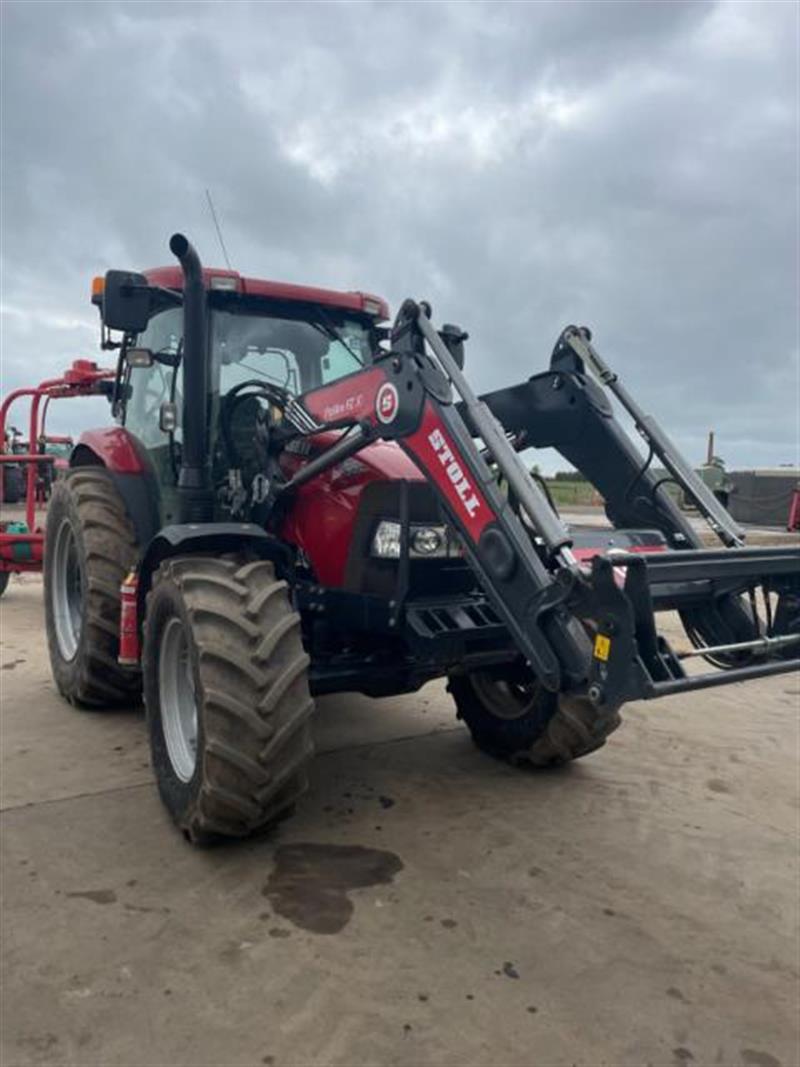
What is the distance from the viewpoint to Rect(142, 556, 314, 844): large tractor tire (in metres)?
3.00

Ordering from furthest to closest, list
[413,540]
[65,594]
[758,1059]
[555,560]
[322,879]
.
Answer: [65,594]
[413,540]
[322,879]
[555,560]
[758,1059]

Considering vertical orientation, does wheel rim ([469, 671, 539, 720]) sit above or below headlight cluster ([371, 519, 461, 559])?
below

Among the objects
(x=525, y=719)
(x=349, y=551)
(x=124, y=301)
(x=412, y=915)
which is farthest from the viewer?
(x=525, y=719)

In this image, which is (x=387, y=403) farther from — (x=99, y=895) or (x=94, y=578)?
(x=94, y=578)

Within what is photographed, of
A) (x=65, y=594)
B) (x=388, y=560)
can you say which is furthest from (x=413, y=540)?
(x=65, y=594)

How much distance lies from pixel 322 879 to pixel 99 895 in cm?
79

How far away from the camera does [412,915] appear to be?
2.92m

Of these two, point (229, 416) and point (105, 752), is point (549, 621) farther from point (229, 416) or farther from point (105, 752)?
point (105, 752)

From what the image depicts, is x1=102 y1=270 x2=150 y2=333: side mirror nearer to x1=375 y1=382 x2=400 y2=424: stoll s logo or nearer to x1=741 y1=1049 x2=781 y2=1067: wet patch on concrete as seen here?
x1=375 y1=382 x2=400 y2=424: stoll s logo

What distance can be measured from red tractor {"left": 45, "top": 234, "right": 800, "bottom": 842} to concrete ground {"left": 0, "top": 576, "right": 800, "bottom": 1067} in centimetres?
33

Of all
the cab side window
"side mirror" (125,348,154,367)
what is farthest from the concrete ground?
"side mirror" (125,348,154,367)

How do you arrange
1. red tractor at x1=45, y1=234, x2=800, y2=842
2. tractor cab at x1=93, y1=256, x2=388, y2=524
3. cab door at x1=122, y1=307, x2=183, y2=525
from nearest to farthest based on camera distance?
red tractor at x1=45, y1=234, x2=800, y2=842, tractor cab at x1=93, y1=256, x2=388, y2=524, cab door at x1=122, y1=307, x2=183, y2=525

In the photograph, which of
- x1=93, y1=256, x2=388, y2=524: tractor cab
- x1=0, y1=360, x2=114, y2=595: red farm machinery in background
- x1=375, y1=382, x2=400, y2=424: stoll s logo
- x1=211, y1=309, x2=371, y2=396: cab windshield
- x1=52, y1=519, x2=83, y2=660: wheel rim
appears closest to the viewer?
x1=375, y1=382, x2=400, y2=424: stoll s logo

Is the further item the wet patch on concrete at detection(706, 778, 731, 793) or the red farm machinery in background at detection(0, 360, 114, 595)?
the red farm machinery in background at detection(0, 360, 114, 595)
